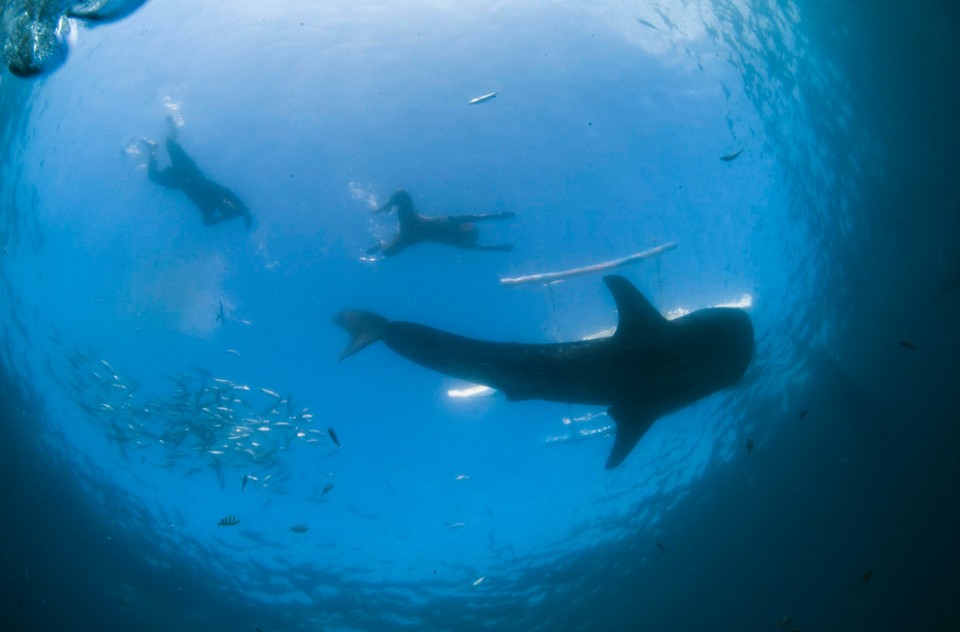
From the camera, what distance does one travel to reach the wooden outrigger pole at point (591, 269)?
33.7ft

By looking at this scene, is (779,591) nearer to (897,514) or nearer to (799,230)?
(897,514)

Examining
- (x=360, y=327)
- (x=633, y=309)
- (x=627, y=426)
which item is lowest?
(x=627, y=426)

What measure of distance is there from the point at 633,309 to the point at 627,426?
2.26 metres

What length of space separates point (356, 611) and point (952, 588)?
27.6 m

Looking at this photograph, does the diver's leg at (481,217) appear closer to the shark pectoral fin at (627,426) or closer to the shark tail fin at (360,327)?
the shark tail fin at (360,327)

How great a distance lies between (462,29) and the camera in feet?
32.0

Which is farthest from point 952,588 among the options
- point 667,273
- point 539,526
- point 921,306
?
point 667,273

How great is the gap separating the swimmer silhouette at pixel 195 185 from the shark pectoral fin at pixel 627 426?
948cm

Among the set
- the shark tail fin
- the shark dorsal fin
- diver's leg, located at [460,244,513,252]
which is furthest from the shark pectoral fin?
diver's leg, located at [460,244,513,252]

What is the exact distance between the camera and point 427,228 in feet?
32.6

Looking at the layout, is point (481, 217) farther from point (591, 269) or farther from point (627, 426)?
point (627, 426)

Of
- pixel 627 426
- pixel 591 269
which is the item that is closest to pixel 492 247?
pixel 591 269

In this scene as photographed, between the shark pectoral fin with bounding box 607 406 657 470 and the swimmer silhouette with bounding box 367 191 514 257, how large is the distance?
503 centimetres

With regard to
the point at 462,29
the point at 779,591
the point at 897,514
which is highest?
the point at 462,29
